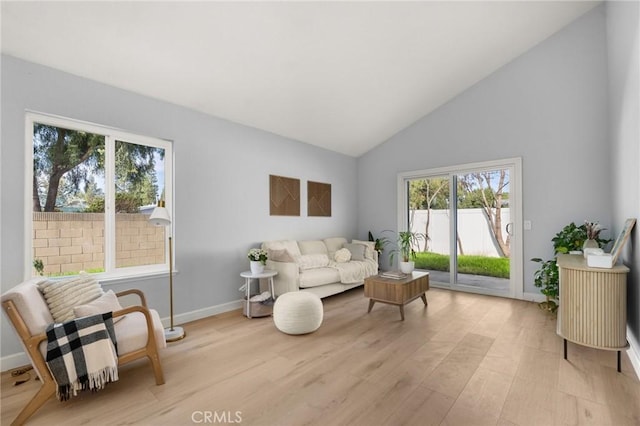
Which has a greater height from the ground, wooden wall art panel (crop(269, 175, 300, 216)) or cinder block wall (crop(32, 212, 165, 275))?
wooden wall art panel (crop(269, 175, 300, 216))

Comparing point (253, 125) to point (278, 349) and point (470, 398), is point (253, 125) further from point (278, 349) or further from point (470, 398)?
point (470, 398)

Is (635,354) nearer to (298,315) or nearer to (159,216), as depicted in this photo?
(298,315)

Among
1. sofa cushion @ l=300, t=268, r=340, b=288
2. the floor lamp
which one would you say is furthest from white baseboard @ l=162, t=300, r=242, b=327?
sofa cushion @ l=300, t=268, r=340, b=288

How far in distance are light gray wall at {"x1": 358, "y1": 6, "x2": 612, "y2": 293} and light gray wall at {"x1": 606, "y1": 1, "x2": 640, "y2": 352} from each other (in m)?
0.29

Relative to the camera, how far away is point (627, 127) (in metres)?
2.57

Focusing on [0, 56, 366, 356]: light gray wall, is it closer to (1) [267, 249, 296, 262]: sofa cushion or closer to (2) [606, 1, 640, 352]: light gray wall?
(1) [267, 249, 296, 262]: sofa cushion

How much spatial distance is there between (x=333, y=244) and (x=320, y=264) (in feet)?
2.67

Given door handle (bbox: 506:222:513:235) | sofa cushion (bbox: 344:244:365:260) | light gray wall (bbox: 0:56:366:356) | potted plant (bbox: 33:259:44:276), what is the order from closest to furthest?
light gray wall (bbox: 0:56:366:356), potted plant (bbox: 33:259:44:276), door handle (bbox: 506:222:513:235), sofa cushion (bbox: 344:244:365:260)

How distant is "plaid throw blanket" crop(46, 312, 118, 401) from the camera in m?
1.75

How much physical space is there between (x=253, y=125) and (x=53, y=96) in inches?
83.8

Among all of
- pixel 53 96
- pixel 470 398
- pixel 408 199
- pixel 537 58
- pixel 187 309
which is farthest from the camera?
pixel 408 199

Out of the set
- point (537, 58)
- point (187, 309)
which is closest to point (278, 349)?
point (187, 309)

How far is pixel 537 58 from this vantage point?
4008 mm

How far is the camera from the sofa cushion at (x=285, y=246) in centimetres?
404
